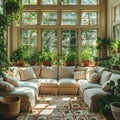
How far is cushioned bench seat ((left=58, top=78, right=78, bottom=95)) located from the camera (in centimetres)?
620

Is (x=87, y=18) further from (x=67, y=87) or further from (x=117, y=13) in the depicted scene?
(x=67, y=87)

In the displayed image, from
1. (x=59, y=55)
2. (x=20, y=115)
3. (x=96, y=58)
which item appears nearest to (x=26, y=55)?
(x=59, y=55)

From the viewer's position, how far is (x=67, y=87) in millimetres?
6227

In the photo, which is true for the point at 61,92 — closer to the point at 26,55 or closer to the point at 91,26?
the point at 26,55

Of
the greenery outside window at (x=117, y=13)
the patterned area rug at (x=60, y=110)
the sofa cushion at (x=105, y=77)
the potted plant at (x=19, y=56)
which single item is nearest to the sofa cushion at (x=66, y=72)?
the patterned area rug at (x=60, y=110)

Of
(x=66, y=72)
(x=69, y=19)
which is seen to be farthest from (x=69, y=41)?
(x=66, y=72)

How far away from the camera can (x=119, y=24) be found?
6352mm

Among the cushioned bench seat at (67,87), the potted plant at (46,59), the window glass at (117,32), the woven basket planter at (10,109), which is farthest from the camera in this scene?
the potted plant at (46,59)

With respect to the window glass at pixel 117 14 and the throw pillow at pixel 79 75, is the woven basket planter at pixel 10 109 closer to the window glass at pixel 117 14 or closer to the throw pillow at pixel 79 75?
the throw pillow at pixel 79 75

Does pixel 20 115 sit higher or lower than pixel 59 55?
lower

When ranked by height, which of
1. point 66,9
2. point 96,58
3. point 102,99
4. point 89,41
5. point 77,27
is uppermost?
point 66,9

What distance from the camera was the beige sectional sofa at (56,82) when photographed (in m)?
4.57

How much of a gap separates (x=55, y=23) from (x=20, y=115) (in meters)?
4.17

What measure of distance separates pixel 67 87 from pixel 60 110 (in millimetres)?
1622
